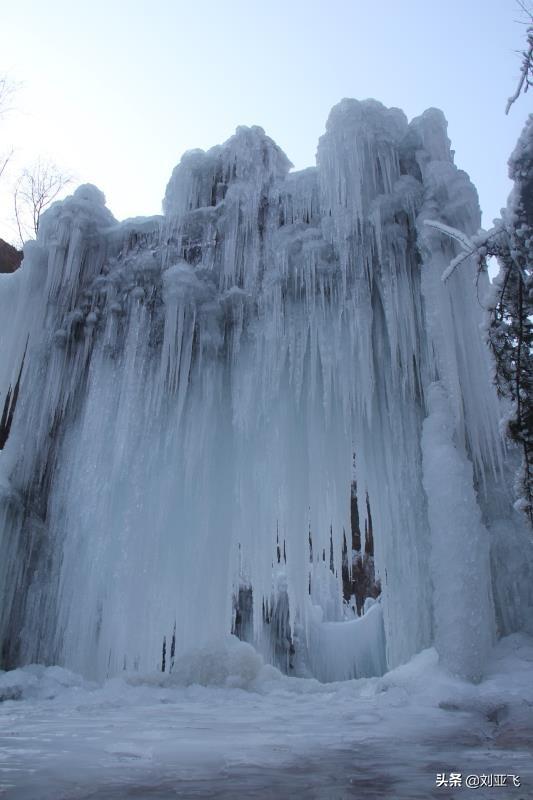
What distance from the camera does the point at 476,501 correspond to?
5043mm

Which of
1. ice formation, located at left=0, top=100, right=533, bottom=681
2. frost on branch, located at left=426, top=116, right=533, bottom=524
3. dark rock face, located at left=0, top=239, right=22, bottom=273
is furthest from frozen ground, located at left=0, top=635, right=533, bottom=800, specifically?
dark rock face, located at left=0, top=239, right=22, bottom=273

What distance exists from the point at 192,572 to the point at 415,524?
277 cm

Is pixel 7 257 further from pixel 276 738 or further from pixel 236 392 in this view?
pixel 276 738

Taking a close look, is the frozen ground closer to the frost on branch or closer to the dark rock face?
the frost on branch

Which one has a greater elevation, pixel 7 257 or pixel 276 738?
pixel 7 257

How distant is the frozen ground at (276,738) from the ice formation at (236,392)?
3.78ft

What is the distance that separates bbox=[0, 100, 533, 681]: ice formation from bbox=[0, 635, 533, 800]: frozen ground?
115 cm

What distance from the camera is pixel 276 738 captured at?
9.28ft

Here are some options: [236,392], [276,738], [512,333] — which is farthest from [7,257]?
[276,738]

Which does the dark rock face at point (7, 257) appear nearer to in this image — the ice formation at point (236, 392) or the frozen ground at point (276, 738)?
the ice formation at point (236, 392)

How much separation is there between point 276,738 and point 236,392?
436 centimetres

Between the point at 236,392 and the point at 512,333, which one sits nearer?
the point at 512,333

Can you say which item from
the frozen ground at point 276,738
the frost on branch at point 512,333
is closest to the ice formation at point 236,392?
the frozen ground at point 276,738

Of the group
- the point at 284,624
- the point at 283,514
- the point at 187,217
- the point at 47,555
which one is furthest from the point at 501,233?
the point at 284,624
